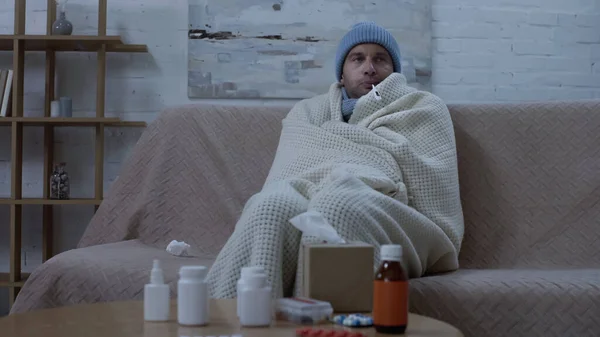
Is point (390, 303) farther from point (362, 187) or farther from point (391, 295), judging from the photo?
point (362, 187)

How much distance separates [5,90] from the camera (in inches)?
117

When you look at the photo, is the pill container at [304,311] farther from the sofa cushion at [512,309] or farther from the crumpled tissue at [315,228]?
the sofa cushion at [512,309]

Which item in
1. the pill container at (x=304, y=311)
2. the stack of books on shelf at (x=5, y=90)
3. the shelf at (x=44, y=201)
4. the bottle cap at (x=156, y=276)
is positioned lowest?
the shelf at (x=44, y=201)

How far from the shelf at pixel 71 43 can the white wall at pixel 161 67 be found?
0.08 meters

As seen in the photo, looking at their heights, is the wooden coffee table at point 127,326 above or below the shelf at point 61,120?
below

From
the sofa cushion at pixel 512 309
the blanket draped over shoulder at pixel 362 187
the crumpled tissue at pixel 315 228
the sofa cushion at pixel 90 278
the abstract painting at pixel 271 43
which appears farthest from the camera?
the abstract painting at pixel 271 43

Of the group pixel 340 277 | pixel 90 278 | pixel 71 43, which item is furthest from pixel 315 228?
pixel 71 43

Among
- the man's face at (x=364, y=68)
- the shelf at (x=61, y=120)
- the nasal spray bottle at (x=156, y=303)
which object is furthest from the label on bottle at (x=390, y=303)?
the shelf at (x=61, y=120)

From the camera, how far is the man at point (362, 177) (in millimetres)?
1491

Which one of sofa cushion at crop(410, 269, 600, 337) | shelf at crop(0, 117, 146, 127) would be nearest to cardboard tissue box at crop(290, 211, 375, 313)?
sofa cushion at crop(410, 269, 600, 337)

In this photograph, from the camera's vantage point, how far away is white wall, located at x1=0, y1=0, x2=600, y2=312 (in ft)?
10.4

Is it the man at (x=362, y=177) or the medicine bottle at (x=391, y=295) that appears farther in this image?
the man at (x=362, y=177)

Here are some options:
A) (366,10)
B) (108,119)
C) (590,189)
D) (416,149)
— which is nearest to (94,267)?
(416,149)

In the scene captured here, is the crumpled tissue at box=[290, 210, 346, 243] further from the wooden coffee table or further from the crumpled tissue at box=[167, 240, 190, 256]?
the crumpled tissue at box=[167, 240, 190, 256]
